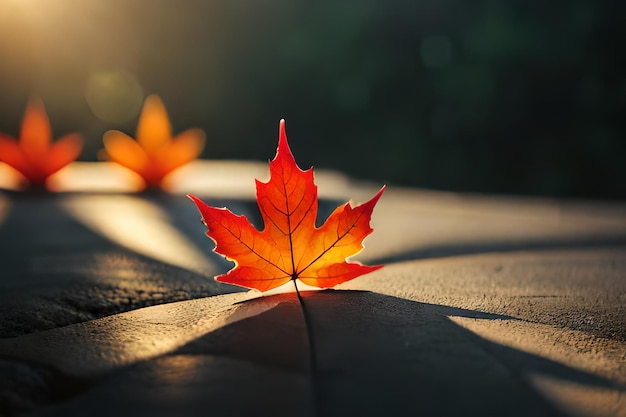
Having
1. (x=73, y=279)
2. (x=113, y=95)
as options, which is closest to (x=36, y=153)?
(x=73, y=279)

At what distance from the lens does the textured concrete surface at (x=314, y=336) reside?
63 cm

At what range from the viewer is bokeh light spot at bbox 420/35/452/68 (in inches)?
294

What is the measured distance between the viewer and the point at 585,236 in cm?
179

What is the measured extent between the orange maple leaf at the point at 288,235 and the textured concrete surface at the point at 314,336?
1.9 inches

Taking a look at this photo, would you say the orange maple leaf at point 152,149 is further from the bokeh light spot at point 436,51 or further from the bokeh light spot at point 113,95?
the bokeh light spot at point 113,95

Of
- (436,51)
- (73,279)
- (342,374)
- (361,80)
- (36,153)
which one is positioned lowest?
(342,374)

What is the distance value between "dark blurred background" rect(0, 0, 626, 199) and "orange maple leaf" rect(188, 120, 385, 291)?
486cm

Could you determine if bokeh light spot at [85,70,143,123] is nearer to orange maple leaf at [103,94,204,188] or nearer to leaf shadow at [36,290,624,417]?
orange maple leaf at [103,94,204,188]

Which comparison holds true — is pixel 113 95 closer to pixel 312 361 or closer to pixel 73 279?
pixel 73 279

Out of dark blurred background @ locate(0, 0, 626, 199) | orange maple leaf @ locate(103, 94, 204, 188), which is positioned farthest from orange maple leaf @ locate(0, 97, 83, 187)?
dark blurred background @ locate(0, 0, 626, 199)

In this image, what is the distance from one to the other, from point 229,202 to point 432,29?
626 centimetres

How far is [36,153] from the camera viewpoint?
8.00 feet

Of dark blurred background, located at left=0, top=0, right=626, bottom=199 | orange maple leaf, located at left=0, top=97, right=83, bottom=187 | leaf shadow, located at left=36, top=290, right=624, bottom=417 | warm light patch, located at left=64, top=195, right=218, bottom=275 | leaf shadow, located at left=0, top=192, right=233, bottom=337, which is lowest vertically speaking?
leaf shadow, located at left=36, top=290, right=624, bottom=417

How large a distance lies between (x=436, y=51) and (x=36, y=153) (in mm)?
6219
